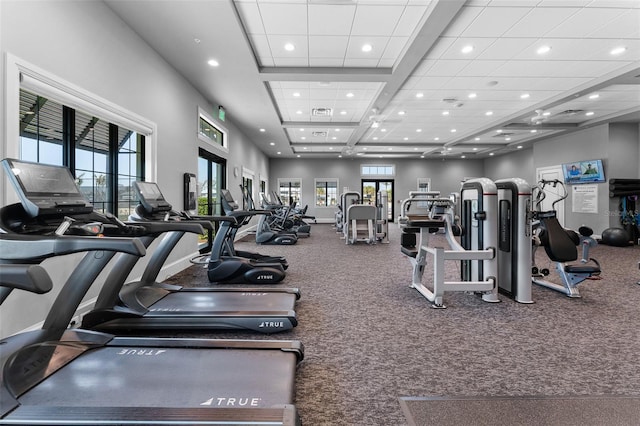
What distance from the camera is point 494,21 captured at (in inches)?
153

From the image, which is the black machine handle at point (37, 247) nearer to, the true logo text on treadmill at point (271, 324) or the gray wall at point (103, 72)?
the gray wall at point (103, 72)

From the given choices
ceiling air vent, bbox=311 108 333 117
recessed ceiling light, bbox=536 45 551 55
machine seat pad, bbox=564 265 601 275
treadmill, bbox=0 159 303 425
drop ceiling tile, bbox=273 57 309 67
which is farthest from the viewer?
ceiling air vent, bbox=311 108 333 117

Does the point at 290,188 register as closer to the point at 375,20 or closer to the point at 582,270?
the point at 375,20

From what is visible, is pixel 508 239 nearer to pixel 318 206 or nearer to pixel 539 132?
pixel 539 132

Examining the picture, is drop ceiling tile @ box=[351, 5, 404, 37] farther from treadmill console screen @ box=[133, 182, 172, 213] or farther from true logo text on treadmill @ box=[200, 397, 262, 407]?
true logo text on treadmill @ box=[200, 397, 262, 407]

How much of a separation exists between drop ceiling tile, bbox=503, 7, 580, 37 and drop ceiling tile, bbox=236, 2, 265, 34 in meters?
3.14

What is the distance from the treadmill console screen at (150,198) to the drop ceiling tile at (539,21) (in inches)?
178

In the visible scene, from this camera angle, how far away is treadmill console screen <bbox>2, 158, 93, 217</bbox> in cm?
151

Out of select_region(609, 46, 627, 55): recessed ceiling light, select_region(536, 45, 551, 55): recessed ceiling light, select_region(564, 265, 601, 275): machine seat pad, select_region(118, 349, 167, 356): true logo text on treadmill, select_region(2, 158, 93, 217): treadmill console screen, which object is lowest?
select_region(118, 349, 167, 356): true logo text on treadmill

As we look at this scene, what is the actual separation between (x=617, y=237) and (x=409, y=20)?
24.1 ft

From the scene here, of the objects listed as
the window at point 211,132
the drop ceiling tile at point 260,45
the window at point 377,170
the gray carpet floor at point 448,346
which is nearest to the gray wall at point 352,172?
the window at point 377,170

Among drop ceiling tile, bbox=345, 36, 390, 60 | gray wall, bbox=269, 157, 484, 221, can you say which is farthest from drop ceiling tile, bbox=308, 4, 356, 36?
gray wall, bbox=269, 157, 484, 221

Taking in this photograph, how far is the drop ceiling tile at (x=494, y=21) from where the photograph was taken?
366cm

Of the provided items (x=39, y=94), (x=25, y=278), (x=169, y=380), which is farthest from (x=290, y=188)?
(x=25, y=278)
